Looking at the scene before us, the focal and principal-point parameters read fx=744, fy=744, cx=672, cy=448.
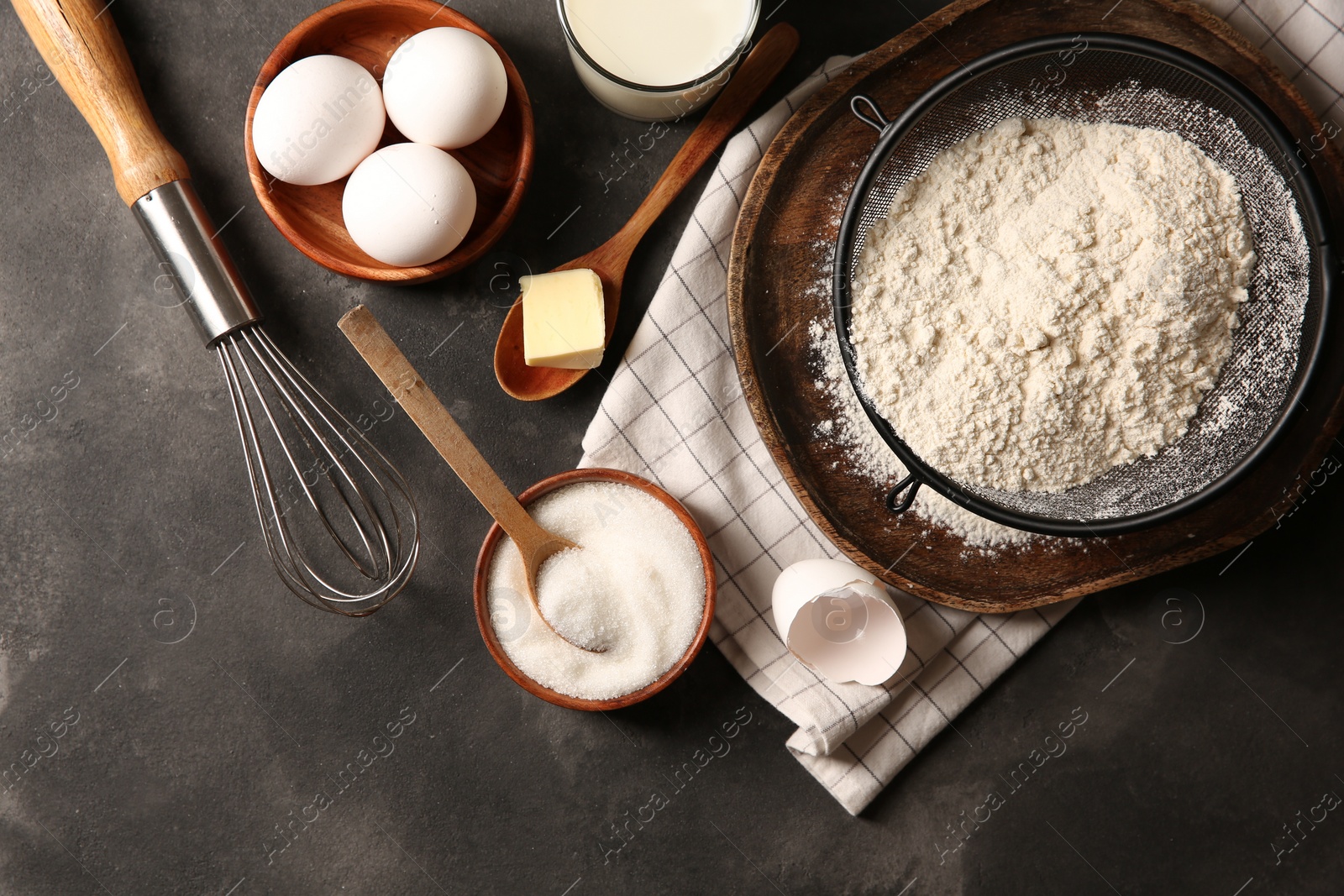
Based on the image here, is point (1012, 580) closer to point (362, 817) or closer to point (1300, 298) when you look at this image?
point (1300, 298)

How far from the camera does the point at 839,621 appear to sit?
0.95 metres

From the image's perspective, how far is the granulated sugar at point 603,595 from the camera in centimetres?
92

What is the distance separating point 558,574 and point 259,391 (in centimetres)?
45

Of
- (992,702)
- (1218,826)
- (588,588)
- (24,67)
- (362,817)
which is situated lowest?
(1218,826)

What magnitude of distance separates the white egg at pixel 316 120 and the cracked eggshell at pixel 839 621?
2.44 feet

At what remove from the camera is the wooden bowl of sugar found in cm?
92

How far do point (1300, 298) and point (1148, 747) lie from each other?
0.63 m

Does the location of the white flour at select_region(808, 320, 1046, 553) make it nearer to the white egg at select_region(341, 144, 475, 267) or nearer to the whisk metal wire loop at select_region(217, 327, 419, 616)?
the white egg at select_region(341, 144, 475, 267)

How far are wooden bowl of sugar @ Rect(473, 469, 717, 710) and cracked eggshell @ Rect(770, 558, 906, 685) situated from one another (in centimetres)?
10

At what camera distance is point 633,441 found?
39.4 inches

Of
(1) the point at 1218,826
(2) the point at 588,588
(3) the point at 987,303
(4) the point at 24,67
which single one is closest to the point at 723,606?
(2) the point at 588,588

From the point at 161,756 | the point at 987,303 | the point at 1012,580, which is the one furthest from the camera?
the point at 161,756

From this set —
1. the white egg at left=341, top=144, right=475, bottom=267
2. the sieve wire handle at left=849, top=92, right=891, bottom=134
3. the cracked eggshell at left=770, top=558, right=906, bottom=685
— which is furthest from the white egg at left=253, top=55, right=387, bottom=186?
the cracked eggshell at left=770, top=558, right=906, bottom=685

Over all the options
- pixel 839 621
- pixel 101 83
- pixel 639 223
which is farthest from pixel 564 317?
pixel 101 83
